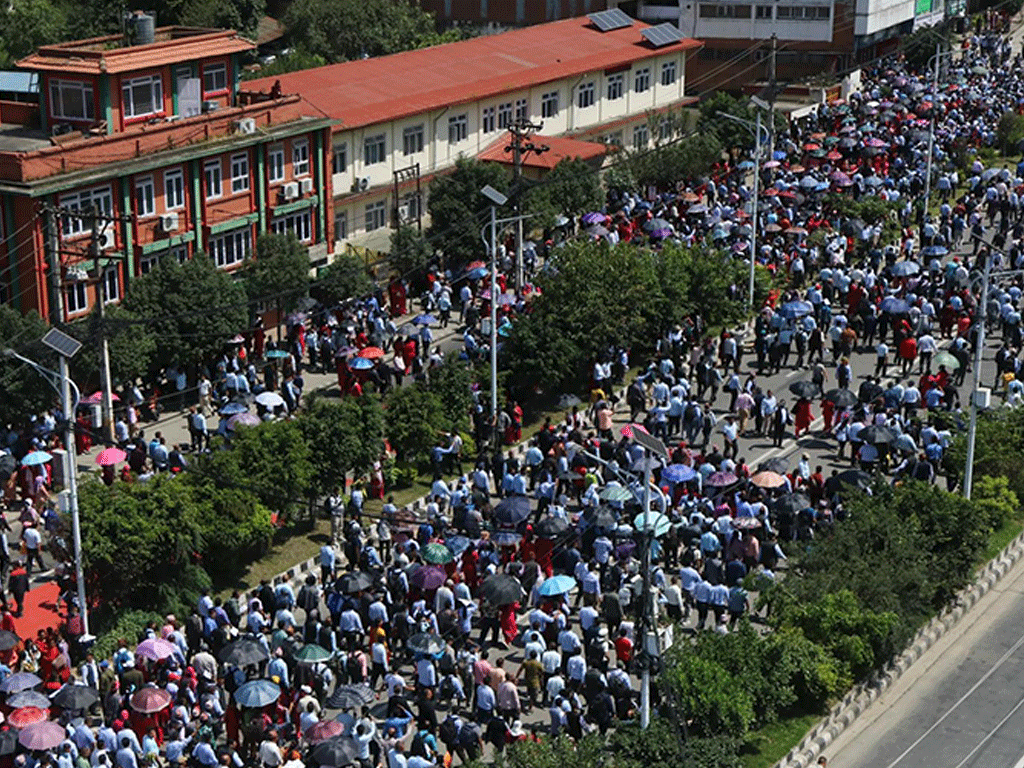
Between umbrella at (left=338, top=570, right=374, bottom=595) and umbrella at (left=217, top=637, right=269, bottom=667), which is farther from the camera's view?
umbrella at (left=338, top=570, right=374, bottom=595)

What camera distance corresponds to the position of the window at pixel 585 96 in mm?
71188

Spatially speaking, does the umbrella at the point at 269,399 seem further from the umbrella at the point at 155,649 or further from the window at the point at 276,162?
the window at the point at 276,162

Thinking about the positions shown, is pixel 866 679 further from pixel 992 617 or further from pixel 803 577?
pixel 992 617

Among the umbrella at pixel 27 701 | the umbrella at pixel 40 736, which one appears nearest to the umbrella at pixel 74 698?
the umbrella at pixel 27 701

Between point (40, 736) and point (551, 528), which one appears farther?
point (551, 528)

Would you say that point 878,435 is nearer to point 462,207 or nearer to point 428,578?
point 428,578

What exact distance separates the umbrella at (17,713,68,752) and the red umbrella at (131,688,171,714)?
1.42m

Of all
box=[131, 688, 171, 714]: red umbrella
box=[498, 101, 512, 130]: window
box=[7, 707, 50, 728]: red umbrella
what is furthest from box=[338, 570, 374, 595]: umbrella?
box=[498, 101, 512, 130]: window

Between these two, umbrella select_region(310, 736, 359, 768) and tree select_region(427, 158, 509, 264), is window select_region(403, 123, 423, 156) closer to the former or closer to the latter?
tree select_region(427, 158, 509, 264)

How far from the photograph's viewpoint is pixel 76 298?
4734 cm

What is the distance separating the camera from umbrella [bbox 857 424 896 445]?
3953 cm

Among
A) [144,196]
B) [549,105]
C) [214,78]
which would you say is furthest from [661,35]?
[144,196]

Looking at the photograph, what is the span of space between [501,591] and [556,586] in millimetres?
994

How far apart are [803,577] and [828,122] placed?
43969 mm
